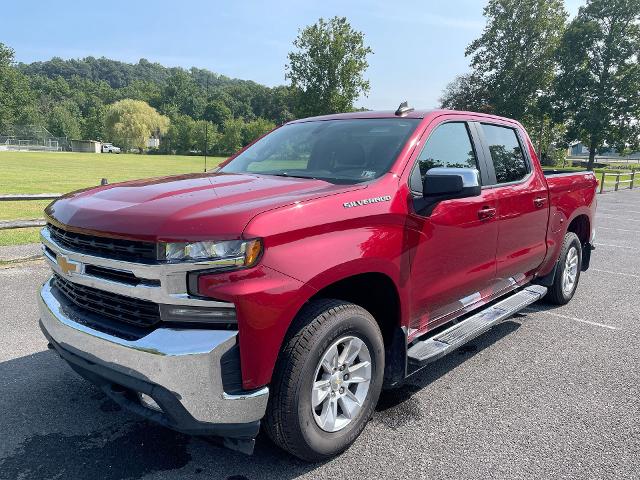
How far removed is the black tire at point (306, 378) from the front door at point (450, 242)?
0.65 metres

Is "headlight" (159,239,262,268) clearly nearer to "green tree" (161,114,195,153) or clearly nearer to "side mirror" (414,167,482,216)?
"side mirror" (414,167,482,216)

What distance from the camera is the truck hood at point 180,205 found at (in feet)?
7.33

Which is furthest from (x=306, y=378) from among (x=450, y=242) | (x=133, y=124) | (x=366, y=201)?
(x=133, y=124)

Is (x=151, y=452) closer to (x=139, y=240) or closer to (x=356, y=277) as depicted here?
(x=139, y=240)

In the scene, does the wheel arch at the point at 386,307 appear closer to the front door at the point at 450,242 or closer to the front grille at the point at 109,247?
the front door at the point at 450,242

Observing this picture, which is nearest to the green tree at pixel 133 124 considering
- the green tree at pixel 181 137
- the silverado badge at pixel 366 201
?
the green tree at pixel 181 137

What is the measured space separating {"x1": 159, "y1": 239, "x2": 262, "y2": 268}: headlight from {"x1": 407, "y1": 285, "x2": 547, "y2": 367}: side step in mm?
1401

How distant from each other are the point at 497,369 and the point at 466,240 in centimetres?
117

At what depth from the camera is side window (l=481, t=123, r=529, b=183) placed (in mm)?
4176

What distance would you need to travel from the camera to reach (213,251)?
2229mm

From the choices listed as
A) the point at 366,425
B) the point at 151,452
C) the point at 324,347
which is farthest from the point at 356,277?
the point at 151,452

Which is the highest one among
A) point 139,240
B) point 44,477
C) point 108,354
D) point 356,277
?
point 139,240

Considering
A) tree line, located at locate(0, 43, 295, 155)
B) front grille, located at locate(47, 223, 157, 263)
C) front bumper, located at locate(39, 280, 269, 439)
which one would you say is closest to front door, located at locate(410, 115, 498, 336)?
front bumper, located at locate(39, 280, 269, 439)

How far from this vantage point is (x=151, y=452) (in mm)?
2781
